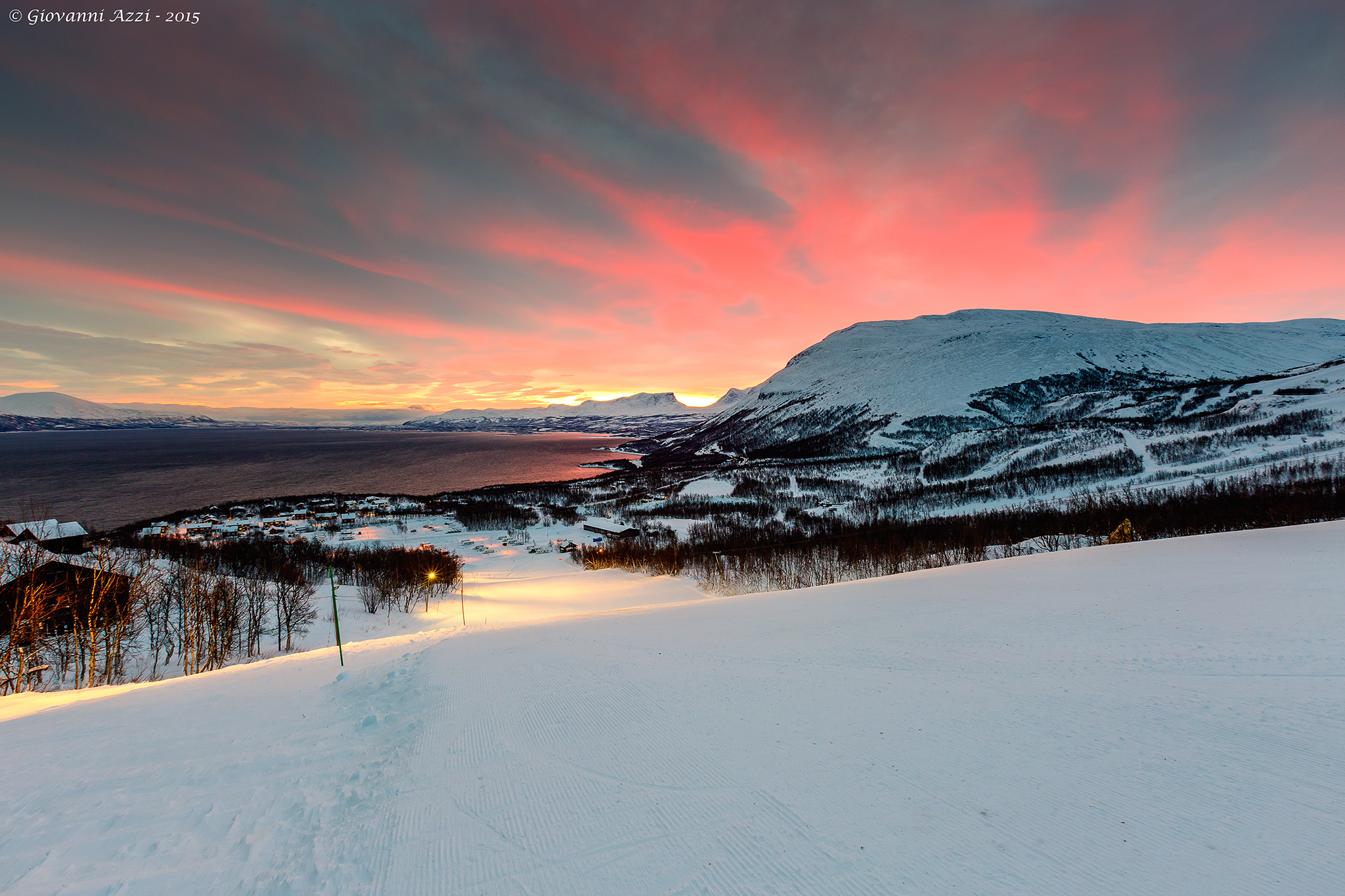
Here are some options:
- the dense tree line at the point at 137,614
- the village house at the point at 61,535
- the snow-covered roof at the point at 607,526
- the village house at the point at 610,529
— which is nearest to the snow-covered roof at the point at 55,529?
the village house at the point at 61,535

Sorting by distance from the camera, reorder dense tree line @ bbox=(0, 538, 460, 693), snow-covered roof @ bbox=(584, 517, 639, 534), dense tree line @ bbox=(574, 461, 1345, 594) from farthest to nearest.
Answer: snow-covered roof @ bbox=(584, 517, 639, 534), dense tree line @ bbox=(574, 461, 1345, 594), dense tree line @ bbox=(0, 538, 460, 693)

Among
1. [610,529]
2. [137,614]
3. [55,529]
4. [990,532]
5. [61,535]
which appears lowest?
[610,529]

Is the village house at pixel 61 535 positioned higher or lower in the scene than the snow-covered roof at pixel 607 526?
→ higher

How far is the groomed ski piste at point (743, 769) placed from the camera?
4.27 m

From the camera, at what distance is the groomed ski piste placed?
427 centimetres

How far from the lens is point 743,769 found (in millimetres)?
5789

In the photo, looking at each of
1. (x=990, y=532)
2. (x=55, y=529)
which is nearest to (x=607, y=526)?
(x=990, y=532)

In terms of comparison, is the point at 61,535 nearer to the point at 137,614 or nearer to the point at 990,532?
the point at 137,614

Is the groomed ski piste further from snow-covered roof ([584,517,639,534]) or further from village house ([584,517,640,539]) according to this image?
snow-covered roof ([584,517,639,534])

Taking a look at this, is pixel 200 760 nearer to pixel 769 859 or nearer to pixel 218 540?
pixel 769 859

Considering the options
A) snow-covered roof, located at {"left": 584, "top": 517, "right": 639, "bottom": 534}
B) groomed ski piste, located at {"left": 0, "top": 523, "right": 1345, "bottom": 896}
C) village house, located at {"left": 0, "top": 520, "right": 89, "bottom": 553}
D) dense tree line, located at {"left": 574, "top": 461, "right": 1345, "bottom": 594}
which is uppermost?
groomed ski piste, located at {"left": 0, "top": 523, "right": 1345, "bottom": 896}

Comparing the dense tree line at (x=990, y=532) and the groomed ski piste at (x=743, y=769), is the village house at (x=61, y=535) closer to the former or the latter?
the dense tree line at (x=990, y=532)

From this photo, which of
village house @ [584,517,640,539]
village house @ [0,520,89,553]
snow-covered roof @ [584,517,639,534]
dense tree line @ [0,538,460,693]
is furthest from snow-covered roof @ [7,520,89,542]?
snow-covered roof @ [584,517,639,534]

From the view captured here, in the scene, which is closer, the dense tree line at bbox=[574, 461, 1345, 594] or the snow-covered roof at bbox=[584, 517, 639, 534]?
the dense tree line at bbox=[574, 461, 1345, 594]
